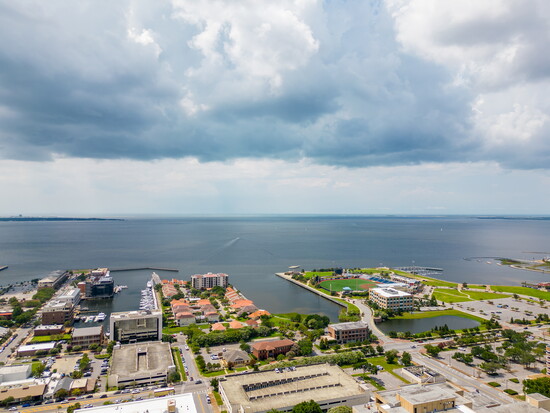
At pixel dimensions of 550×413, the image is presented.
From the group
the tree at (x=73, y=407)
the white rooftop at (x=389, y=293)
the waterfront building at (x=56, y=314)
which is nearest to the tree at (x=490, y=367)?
the white rooftop at (x=389, y=293)

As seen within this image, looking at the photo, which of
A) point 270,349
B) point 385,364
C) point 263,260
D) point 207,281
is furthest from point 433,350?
point 263,260

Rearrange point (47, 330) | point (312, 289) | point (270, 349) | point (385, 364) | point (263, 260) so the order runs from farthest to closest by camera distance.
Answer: point (263, 260) → point (312, 289) → point (47, 330) → point (270, 349) → point (385, 364)

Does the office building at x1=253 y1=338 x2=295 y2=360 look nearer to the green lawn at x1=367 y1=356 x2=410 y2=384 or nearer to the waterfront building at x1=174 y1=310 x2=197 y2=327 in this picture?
the green lawn at x1=367 y1=356 x2=410 y2=384

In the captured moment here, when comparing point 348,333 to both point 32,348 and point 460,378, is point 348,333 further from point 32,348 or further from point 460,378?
point 32,348

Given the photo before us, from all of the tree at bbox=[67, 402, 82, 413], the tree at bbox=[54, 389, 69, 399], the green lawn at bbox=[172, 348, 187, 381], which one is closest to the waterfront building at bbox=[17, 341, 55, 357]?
the tree at bbox=[54, 389, 69, 399]

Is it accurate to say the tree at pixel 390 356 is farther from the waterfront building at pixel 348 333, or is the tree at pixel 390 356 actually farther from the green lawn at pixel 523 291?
the green lawn at pixel 523 291
